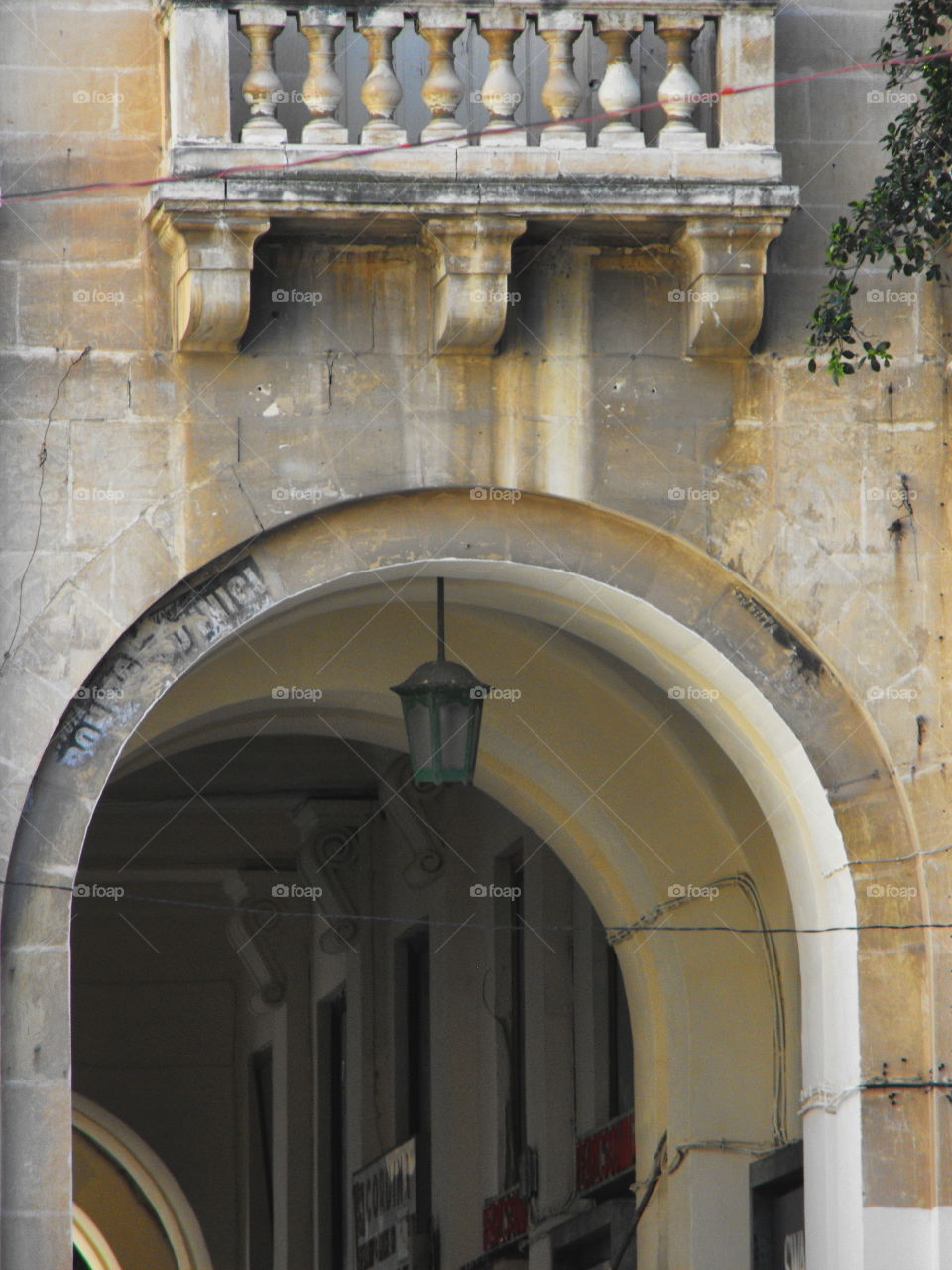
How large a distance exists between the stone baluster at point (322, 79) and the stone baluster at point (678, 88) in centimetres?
133

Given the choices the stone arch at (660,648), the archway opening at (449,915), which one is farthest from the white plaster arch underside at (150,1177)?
the stone arch at (660,648)

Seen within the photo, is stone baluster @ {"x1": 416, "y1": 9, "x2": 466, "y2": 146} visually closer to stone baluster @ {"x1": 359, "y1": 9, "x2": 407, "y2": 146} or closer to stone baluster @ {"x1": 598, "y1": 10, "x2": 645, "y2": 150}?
stone baluster @ {"x1": 359, "y1": 9, "x2": 407, "y2": 146}

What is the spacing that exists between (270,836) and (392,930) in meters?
1.11

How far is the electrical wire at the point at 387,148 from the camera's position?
10.4 m

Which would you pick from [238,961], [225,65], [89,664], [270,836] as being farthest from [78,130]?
[238,961]

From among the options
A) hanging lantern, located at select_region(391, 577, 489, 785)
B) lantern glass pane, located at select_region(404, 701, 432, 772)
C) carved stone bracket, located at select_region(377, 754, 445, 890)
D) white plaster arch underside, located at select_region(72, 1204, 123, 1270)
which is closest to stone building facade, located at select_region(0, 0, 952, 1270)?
hanging lantern, located at select_region(391, 577, 489, 785)

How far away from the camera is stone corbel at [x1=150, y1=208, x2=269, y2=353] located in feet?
34.0

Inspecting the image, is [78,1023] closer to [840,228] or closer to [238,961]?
[238,961]

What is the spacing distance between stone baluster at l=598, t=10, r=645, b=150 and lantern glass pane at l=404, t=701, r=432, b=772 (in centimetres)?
255

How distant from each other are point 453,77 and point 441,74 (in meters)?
0.05

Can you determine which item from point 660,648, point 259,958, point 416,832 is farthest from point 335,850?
point 660,648

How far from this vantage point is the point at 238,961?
22078mm

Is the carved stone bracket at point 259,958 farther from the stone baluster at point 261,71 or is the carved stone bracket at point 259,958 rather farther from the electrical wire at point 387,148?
the stone baluster at point 261,71

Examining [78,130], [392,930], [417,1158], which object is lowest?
[417,1158]
